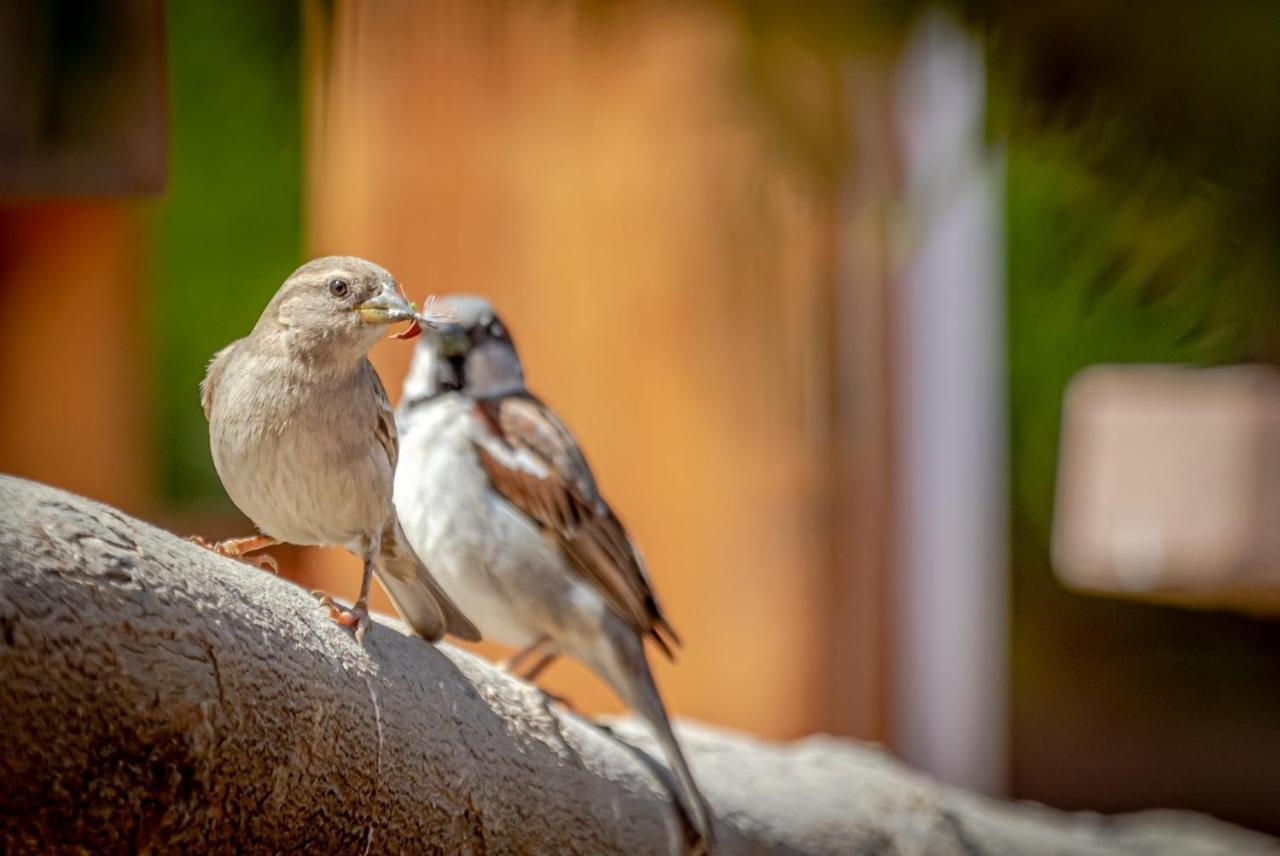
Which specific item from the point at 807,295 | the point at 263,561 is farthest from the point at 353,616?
the point at 807,295

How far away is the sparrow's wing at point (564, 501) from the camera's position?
9.86ft

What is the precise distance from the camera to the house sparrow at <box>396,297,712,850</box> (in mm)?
2961

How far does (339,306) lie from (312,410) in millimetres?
140

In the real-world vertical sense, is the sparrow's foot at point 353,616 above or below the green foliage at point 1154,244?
below

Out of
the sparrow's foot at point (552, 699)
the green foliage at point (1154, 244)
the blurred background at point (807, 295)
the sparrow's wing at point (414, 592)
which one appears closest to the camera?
the blurred background at point (807, 295)

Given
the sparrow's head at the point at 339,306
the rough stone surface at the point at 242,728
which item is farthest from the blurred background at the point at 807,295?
the rough stone surface at the point at 242,728

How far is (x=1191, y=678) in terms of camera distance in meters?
6.48

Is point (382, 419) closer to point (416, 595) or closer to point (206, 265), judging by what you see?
point (416, 595)

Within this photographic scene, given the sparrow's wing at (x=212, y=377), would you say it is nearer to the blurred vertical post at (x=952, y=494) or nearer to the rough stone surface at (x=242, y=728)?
the rough stone surface at (x=242, y=728)

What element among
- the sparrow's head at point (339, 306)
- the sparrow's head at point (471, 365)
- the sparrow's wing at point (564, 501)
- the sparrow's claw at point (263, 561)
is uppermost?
the sparrow's head at point (339, 306)

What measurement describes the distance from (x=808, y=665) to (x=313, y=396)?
400cm

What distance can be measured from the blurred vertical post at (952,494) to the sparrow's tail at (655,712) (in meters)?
3.02

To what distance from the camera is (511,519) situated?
303 centimetres

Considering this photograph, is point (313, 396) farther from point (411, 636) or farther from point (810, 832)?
point (810, 832)
